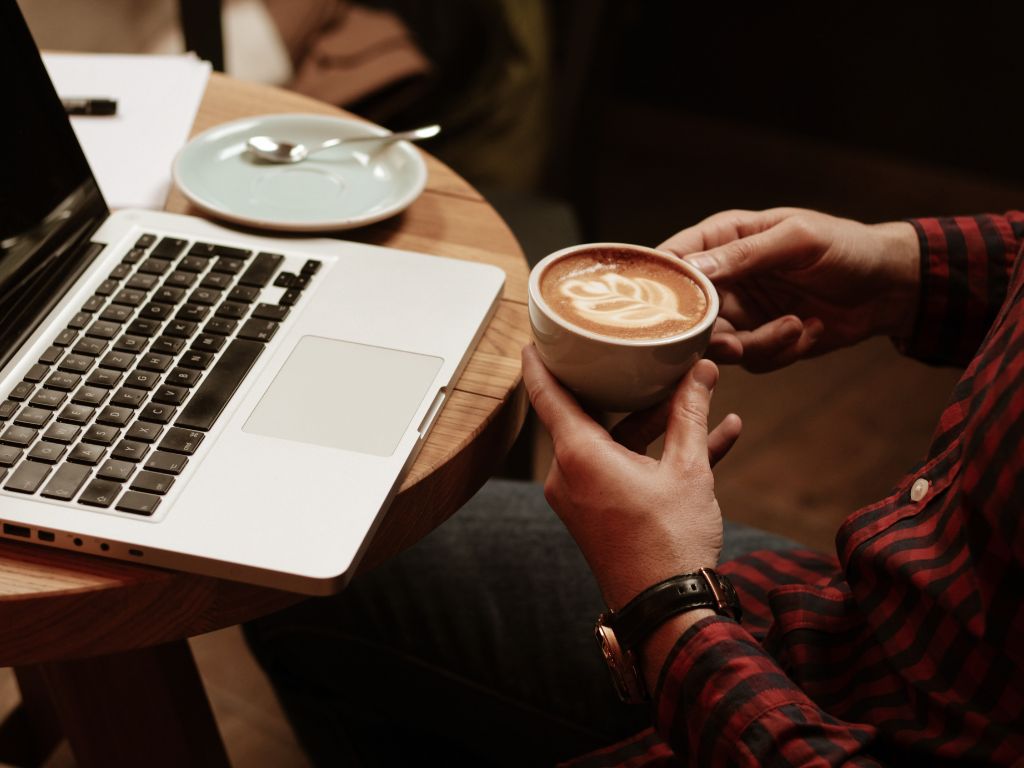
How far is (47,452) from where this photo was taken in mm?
595

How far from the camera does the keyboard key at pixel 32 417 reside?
2.01 feet

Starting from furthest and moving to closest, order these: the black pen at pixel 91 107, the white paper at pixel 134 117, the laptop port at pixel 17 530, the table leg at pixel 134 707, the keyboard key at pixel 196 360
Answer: the black pen at pixel 91 107 < the white paper at pixel 134 117 < the table leg at pixel 134 707 < the keyboard key at pixel 196 360 < the laptop port at pixel 17 530

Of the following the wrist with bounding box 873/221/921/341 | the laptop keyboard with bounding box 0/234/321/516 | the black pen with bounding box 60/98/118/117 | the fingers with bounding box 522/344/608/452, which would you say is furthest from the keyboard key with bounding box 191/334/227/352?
the wrist with bounding box 873/221/921/341

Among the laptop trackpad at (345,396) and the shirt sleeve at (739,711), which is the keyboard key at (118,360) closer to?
the laptop trackpad at (345,396)

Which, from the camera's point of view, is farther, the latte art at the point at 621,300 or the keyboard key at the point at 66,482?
the latte art at the point at 621,300

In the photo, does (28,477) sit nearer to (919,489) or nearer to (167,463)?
(167,463)

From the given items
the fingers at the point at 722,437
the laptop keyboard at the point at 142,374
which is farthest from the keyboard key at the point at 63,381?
the fingers at the point at 722,437

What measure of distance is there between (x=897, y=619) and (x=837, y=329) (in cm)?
36

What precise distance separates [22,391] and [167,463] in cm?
12

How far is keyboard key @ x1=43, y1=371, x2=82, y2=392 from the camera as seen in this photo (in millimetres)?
642

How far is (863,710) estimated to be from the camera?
2.24ft

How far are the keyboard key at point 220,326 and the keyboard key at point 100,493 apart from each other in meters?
0.15

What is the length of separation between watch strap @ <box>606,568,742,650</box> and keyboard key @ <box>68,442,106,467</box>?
339mm

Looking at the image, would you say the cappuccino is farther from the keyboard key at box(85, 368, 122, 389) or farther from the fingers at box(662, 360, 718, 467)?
the keyboard key at box(85, 368, 122, 389)
